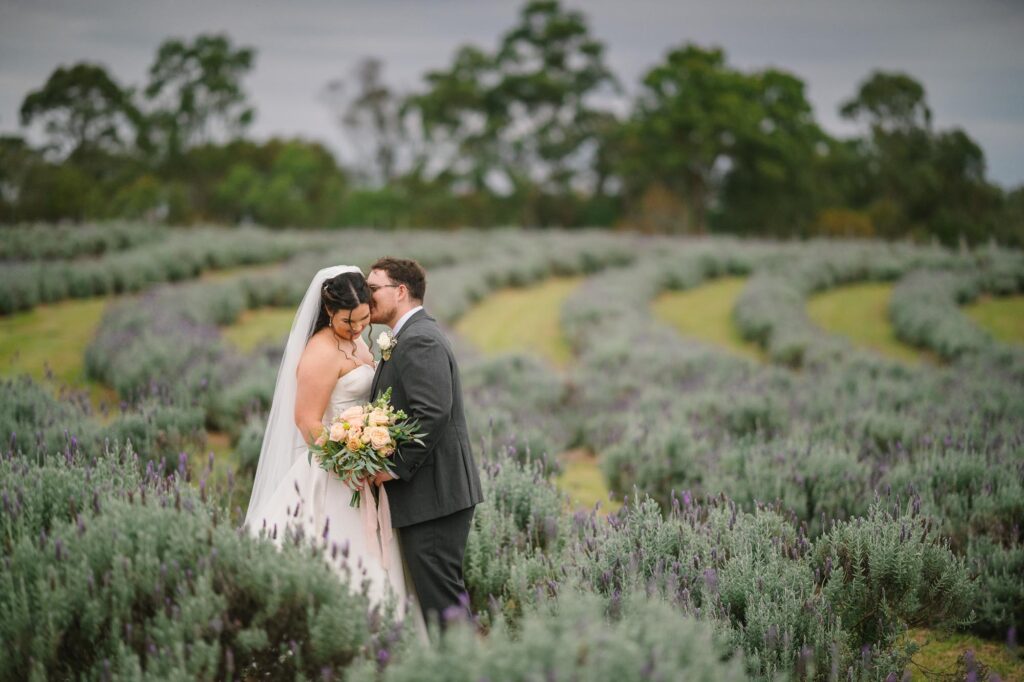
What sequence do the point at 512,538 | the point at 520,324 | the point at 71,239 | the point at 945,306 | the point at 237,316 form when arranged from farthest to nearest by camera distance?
the point at 71,239
the point at 520,324
the point at 945,306
the point at 237,316
the point at 512,538

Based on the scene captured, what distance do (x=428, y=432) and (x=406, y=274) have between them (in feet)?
2.93

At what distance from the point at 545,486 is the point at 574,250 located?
17.0 meters

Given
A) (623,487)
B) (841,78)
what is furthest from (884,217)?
(623,487)

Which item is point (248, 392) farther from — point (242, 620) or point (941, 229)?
point (941, 229)

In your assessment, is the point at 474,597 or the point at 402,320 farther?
the point at 474,597

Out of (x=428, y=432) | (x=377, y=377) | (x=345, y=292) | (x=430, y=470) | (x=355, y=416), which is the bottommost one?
(x=430, y=470)

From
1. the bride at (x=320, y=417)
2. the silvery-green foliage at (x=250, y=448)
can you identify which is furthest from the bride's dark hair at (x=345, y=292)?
the silvery-green foliage at (x=250, y=448)

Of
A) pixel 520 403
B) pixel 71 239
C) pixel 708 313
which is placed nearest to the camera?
pixel 520 403

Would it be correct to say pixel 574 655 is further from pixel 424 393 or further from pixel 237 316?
pixel 237 316

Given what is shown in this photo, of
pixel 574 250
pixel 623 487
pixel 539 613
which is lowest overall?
pixel 623 487

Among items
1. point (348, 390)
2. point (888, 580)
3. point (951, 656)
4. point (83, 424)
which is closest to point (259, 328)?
point (83, 424)

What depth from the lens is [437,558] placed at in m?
3.56

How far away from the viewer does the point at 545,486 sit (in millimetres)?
4605

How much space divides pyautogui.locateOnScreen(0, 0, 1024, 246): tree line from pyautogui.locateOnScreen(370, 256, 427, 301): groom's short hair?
3089 cm
